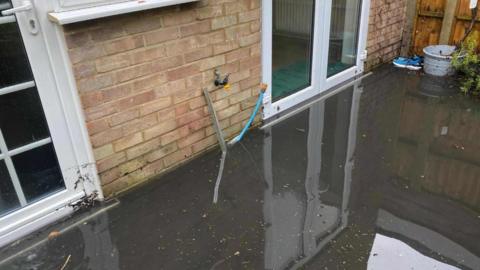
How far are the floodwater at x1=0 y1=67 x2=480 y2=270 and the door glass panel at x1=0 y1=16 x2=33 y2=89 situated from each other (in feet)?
3.05

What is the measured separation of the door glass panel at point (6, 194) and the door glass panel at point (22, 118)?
0.16m

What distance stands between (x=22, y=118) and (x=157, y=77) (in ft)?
2.81

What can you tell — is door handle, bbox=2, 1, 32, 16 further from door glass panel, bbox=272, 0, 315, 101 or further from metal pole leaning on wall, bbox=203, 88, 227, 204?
door glass panel, bbox=272, 0, 315, 101

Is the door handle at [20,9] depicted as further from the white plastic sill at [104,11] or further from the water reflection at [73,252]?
the water reflection at [73,252]

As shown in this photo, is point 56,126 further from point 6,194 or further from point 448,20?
point 448,20

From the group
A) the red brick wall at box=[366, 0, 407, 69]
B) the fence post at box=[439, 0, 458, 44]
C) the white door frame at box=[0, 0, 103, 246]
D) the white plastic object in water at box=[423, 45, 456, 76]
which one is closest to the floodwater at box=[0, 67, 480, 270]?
the white door frame at box=[0, 0, 103, 246]

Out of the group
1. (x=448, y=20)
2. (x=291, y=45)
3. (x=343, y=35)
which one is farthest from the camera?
(x=448, y=20)

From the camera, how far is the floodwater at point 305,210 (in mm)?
2225

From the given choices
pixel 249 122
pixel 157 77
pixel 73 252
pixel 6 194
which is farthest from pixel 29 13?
A: pixel 249 122

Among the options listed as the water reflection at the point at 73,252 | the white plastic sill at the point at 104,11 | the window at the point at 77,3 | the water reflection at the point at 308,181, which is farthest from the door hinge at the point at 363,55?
the water reflection at the point at 73,252

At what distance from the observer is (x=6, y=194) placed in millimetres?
2326

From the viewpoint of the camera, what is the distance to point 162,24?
2.63 metres

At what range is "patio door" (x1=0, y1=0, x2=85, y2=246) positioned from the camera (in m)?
2.11

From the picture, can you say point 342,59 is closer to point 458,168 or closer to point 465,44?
point 465,44
